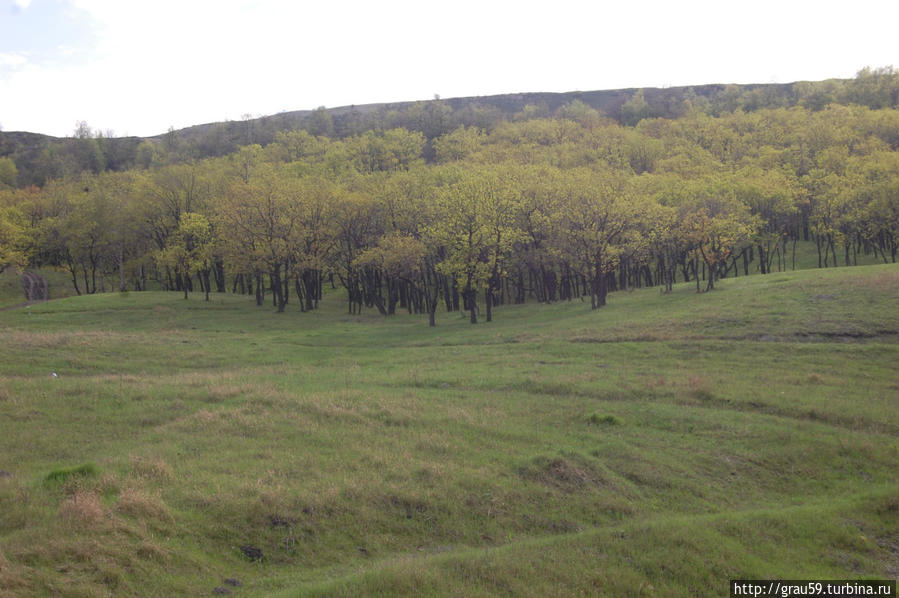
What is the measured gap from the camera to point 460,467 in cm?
1677

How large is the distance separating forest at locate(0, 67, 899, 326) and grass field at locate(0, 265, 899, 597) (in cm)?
2152

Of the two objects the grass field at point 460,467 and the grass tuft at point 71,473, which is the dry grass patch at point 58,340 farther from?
the grass tuft at point 71,473

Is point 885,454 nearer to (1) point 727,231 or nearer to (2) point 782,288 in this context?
(2) point 782,288

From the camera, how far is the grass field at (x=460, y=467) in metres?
11.4

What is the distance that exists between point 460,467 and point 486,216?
39476mm

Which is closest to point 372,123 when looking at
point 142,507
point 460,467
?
point 460,467

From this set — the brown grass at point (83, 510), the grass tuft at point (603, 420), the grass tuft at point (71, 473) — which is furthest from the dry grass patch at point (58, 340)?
the grass tuft at point (603, 420)

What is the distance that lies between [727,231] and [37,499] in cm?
5716

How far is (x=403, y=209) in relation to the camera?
65.9 metres

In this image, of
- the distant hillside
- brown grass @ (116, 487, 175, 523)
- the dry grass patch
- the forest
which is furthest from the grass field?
the distant hillside

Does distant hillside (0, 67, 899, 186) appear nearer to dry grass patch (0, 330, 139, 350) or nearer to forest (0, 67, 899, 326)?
forest (0, 67, 899, 326)

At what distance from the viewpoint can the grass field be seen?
1139 cm

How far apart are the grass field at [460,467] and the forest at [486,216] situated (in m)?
21.5

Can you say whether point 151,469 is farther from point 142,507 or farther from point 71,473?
point 142,507
